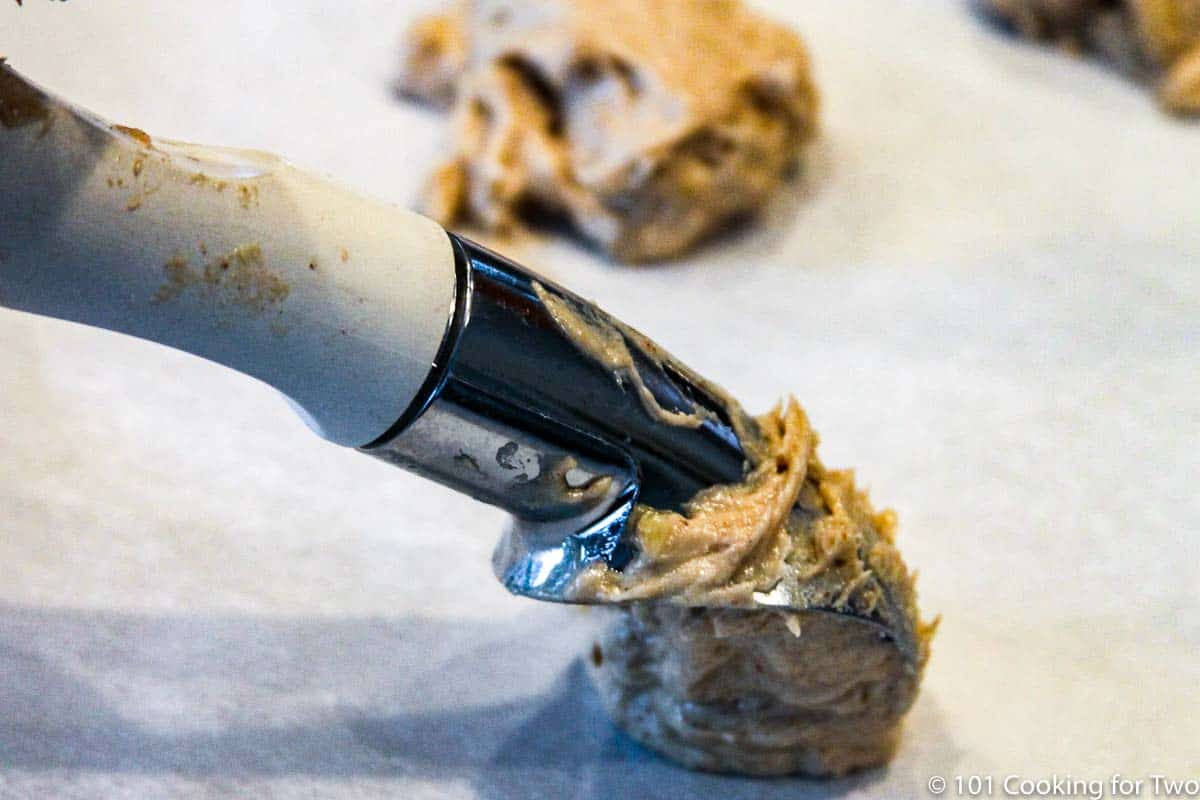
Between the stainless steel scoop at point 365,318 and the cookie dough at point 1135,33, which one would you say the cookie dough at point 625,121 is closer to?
the cookie dough at point 1135,33

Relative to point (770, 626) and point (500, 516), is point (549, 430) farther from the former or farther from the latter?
point (500, 516)

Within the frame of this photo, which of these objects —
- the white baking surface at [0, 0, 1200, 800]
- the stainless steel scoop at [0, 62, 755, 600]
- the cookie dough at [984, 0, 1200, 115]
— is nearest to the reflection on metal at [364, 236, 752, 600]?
the stainless steel scoop at [0, 62, 755, 600]

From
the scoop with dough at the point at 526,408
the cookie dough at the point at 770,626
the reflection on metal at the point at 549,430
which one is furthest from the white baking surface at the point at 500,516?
the reflection on metal at the point at 549,430

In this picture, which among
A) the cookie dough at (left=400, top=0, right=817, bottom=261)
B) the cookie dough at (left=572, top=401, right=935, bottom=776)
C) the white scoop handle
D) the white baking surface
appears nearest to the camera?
the white scoop handle

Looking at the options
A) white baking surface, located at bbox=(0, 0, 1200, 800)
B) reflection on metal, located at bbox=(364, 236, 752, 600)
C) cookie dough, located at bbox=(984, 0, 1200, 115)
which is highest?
cookie dough, located at bbox=(984, 0, 1200, 115)

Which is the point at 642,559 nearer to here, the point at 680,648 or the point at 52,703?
the point at 680,648

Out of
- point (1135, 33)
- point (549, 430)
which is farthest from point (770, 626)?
point (1135, 33)

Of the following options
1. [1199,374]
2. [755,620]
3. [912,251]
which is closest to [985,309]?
[912,251]

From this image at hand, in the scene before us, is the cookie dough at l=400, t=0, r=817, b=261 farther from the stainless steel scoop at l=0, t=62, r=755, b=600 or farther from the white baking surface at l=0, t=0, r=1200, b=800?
the stainless steel scoop at l=0, t=62, r=755, b=600

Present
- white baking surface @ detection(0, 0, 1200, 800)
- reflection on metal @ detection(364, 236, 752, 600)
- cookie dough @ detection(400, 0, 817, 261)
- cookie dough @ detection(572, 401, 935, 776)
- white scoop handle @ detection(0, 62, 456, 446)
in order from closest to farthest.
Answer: white scoop handle @ detection(0, 62, 456, 446) → reflection on metal @ detection(364, 236, 752, 600) → cookie dough @ detection(572, 401, 935, 776) → white baking surface @ detection(0, 0, 1200, 800) → cookie dough @ detection(400, 0, 817, 261)

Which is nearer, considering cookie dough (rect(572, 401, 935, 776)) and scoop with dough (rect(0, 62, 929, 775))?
scoop with dough (rect(0, 62, 929, 775))
